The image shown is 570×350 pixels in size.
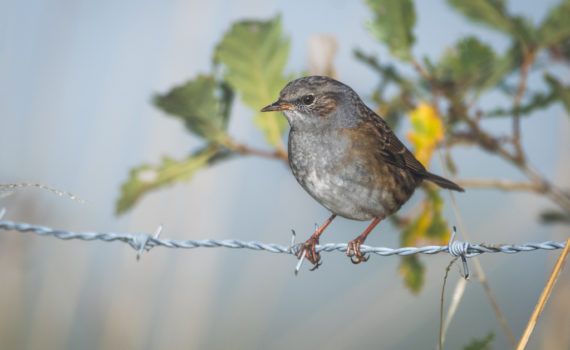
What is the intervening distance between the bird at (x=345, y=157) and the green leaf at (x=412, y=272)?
187 millimetres

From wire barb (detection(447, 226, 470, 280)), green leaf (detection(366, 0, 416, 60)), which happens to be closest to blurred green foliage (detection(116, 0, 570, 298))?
green leaf (detection(366, 0, 416, 60))

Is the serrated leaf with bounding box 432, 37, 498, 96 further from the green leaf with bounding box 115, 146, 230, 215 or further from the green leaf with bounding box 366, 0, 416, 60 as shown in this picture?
the green leaf with bounding box 115, 146, 230, 215

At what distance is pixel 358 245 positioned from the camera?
222cm

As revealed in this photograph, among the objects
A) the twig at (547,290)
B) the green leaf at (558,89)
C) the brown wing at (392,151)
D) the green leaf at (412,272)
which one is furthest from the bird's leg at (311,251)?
the green leaf at (558,89)

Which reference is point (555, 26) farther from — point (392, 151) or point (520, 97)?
point (392, 151)

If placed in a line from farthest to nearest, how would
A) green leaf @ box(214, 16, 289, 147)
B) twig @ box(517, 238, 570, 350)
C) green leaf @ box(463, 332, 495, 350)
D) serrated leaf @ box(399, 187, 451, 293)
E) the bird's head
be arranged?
the bird's head
serrated leaf @ box(399, 187, 451, 293)
green leaf @ box(214, 16, 289, 147)
green leaf @ box(463, 332, 495, 350)
twig @ box(517, 238, 570, 350)

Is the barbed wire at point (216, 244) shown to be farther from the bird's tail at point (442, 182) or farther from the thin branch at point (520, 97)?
the thin branch at point (520, 97)

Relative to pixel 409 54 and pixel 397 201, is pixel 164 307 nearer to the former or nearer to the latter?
pixel 397 201

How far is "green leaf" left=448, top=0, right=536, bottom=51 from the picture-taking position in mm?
2145

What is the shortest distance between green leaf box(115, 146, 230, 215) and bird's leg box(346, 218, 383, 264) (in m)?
0.64

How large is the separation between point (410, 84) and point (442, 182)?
428 millimetres

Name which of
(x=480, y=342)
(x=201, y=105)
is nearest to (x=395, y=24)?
(x=201, y=105)

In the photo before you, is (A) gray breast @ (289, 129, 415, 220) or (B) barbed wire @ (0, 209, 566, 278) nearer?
(B) barbed wire @ (0, 209, 566, 278)

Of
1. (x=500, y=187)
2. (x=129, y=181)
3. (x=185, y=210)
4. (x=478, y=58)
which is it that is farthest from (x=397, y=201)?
(x=185, y=210)
